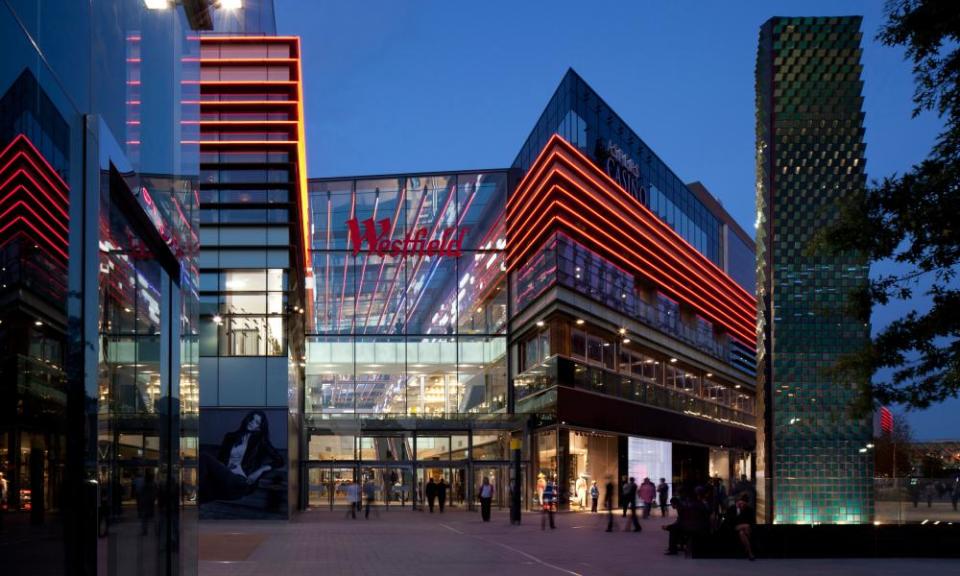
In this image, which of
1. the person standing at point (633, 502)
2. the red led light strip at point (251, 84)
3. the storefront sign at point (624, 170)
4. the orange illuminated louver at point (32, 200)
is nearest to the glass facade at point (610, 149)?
the storefront sign at point (624, 170)

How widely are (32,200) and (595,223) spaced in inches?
1644

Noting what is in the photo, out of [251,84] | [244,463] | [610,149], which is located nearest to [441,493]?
[244,463]

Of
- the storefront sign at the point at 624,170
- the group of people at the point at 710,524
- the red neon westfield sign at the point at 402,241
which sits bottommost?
the group of people at the point at 710,524

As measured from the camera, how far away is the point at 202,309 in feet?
121

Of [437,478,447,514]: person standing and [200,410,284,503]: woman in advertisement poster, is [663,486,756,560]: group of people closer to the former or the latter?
[200,410,284,503]: woman in advertisement poster

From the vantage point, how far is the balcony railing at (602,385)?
43781mm

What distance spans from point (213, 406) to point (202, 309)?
324 centimetres

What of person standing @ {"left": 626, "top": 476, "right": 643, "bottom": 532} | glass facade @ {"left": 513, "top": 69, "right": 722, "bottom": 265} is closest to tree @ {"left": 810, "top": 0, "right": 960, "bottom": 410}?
Answer: person standing @ {"left": 626, "top": 476, "right": 643, "bottom": 532}

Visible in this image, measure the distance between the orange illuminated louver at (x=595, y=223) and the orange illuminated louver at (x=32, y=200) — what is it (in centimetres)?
3816

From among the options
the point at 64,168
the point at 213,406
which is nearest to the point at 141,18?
the point at 64,168

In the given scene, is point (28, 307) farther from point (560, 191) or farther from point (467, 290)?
point (467, 290)

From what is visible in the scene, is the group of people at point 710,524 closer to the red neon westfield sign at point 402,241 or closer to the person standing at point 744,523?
the person standing at point 744,523

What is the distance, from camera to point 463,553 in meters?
22.8

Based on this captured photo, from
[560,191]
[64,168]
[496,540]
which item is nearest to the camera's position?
[64,168]
